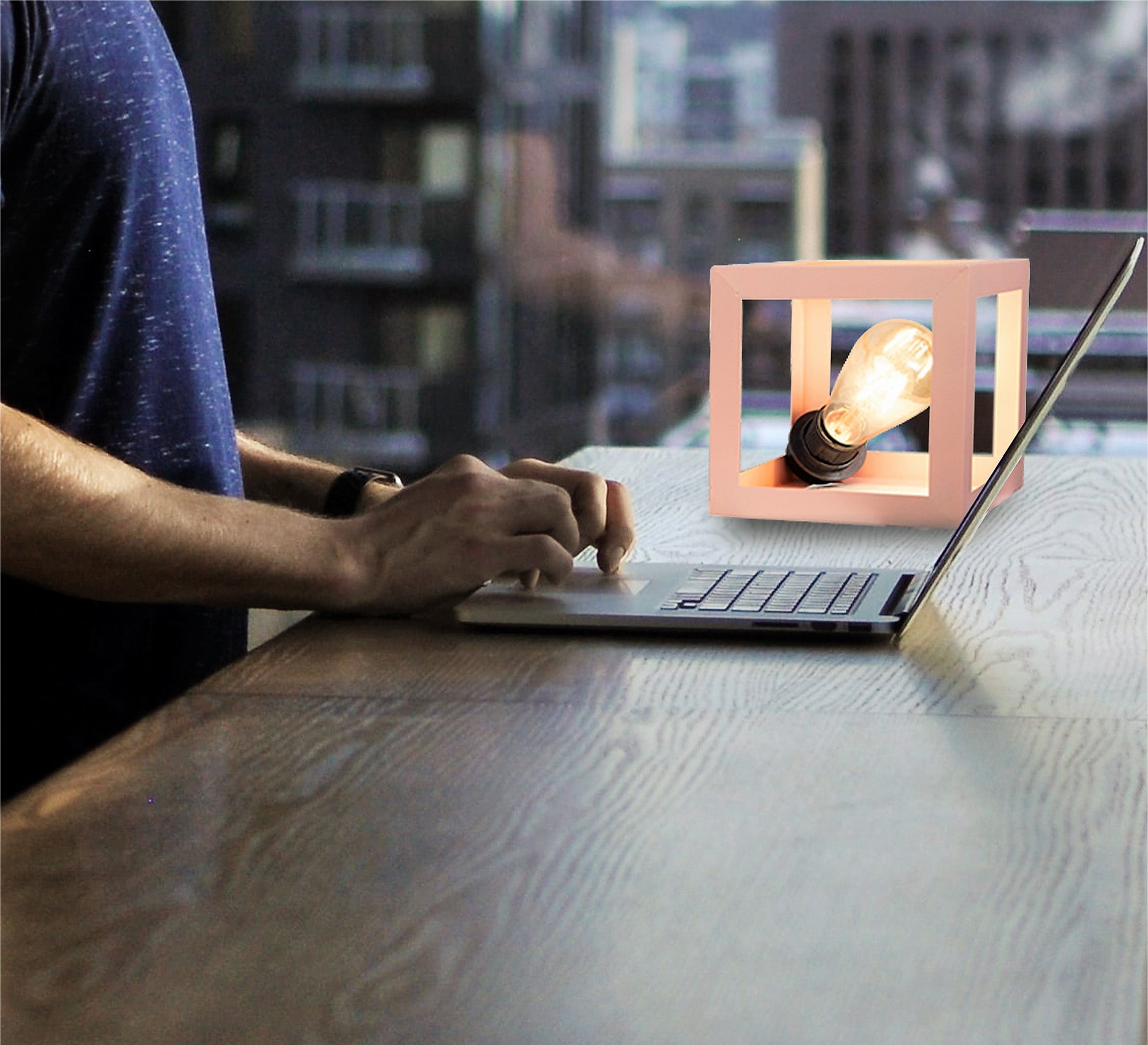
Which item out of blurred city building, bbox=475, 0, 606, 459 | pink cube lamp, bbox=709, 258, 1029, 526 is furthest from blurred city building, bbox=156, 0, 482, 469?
pink cube lamp, bbox=709, 258, 1029, 526

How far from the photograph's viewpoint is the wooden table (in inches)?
12.3

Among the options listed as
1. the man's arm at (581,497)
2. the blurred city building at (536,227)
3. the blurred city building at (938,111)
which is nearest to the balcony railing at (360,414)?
the blurred city building at (536,227)

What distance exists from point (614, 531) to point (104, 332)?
315 mm

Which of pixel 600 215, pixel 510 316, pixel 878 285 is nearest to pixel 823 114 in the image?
pixel 600 215

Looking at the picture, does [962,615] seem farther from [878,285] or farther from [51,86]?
[51,86]

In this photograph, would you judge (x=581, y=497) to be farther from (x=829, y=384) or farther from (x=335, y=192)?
(x=335, y=192)

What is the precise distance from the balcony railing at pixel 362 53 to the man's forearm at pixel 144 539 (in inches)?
355

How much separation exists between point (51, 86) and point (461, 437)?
8.96m

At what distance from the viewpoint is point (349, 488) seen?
0.91 m

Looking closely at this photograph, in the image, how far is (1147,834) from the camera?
416 millimetres

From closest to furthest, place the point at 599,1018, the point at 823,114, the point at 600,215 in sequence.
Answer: the point at 599,1018 → the point at 600,215 → the point at 823,114

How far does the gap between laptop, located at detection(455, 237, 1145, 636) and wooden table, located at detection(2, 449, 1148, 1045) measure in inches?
0.6

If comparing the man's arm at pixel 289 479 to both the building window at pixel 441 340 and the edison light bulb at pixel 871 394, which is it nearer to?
the edison light bulb at pixel 871 394

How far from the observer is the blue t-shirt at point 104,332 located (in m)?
0.82
